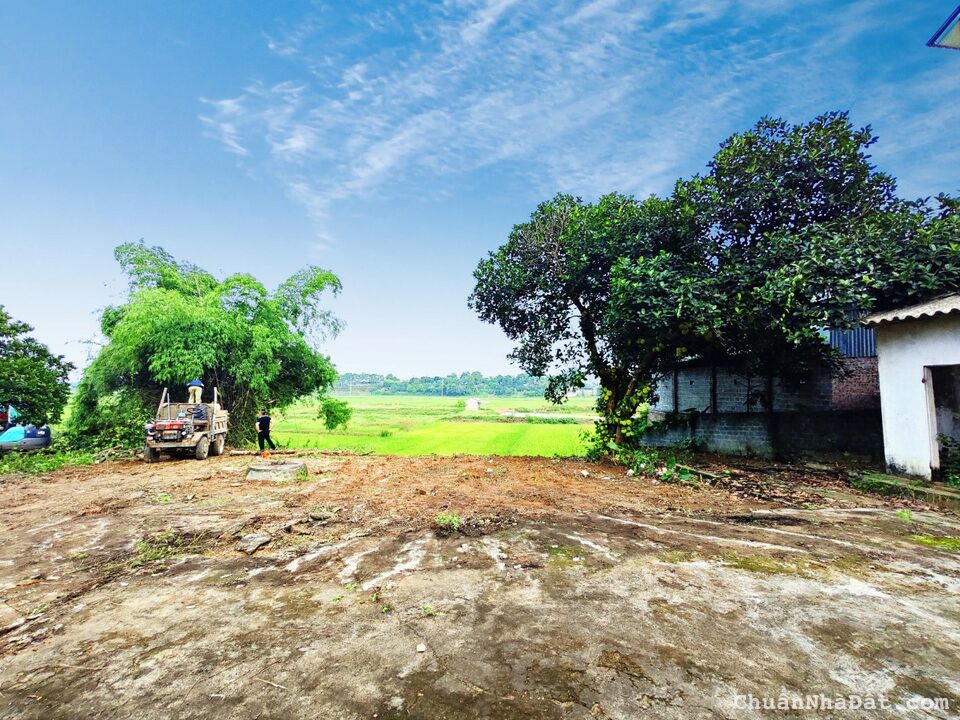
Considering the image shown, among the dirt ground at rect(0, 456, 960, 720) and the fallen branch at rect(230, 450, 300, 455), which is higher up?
the dirt ground at rect(0, 456, 960, 720)

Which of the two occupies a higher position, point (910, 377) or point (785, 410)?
point (910, 377)

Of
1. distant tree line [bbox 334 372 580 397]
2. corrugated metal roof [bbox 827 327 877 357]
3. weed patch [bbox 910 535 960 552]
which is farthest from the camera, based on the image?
distant tree line [bbox 334 372 580 397]

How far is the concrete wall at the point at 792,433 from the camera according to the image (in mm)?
9531

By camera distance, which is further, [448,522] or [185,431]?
[185,431]

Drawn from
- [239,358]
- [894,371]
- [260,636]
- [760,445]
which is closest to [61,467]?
[239,358]

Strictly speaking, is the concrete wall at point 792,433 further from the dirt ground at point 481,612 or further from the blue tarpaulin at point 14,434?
the blue tarpaulin at point 14,434

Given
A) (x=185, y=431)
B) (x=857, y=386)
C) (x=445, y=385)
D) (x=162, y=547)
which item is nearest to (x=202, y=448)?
(x=185, y=431)

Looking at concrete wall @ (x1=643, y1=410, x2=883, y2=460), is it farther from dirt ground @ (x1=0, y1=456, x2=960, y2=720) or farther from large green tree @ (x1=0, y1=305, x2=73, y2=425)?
large green tree @ (x1=0, y1=305, x2=73, y2=425)

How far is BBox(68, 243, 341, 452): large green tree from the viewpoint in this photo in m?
13.6

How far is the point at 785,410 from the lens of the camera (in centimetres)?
1058

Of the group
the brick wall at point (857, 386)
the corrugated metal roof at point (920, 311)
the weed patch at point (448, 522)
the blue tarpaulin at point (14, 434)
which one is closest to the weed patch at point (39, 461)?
the blue tarpaulin at point (14, 434)

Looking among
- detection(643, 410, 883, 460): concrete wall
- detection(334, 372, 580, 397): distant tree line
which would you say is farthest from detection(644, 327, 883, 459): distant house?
detection(334, 372, 580, 397): distant tree line

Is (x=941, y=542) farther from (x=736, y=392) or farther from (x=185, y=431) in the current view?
(x=185, y=431)

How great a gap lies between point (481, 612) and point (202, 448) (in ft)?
39.6
